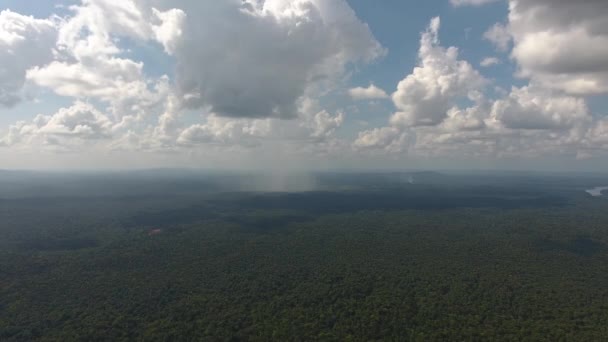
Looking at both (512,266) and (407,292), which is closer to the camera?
(407,292)

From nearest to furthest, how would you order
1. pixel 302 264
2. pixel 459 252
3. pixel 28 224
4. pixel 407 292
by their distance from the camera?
pixel 407 292
pixel 302 264
pixel 459 252
pixel 28 224

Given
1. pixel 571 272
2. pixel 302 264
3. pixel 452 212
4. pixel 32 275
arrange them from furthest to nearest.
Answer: pixel 452 212, pixel 302 264, pixel 571 272, pixel 32 275

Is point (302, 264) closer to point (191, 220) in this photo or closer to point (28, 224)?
point (191, 220)

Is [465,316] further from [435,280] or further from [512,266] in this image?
[512,266]

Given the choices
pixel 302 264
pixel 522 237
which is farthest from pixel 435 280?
pixel 522 237

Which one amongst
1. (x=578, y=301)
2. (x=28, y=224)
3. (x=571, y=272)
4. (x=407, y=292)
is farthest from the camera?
(x=28, y=224)

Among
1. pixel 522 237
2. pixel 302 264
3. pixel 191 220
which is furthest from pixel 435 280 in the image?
pixel 191 220
